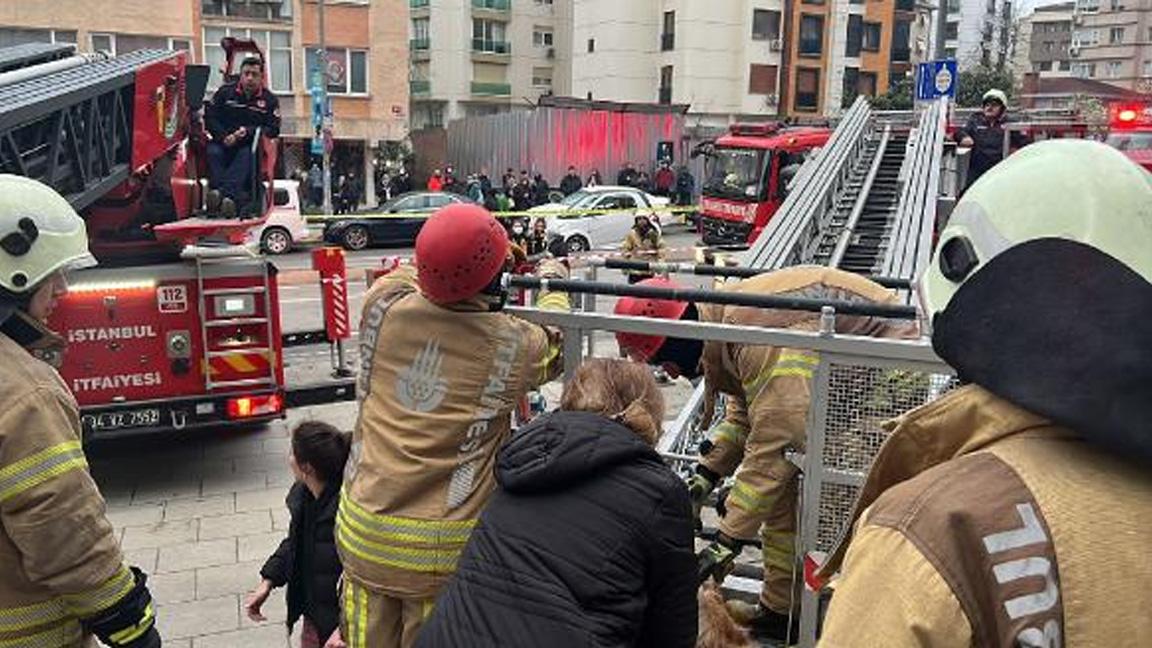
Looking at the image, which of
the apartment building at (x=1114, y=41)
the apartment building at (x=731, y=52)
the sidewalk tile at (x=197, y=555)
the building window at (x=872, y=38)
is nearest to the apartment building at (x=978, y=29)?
the apartment building at (x=1114, y=41)

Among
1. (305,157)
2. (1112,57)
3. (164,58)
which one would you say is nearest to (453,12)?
(305,157)

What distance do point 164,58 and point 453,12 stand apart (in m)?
48.7

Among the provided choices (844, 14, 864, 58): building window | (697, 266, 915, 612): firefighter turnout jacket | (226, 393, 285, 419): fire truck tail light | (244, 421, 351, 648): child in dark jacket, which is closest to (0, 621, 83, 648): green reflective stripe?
(244, 421, 351, 648): child in dark jacket

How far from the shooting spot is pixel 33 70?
5.20 m

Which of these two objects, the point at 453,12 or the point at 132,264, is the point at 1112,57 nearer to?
the point at 453,12

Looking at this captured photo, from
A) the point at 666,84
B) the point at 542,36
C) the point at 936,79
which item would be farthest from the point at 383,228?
the point at 542,36

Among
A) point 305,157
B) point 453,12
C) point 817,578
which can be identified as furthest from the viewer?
point 453,12

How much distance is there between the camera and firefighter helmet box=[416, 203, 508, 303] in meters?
2.57

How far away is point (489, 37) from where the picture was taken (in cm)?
5400

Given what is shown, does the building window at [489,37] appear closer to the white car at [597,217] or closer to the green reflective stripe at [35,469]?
the white car at [597,217]

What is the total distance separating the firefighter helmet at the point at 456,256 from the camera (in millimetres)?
2566

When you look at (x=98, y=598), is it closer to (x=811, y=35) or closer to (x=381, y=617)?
(x=381, y=617)

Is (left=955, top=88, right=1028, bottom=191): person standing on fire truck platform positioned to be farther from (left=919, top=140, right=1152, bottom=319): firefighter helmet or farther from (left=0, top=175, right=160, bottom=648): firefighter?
(left=919, top=140, right=1152, bottom=319): firefighter helmet

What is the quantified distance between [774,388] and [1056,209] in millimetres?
1722
